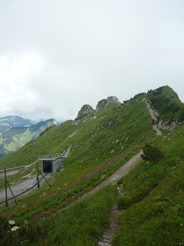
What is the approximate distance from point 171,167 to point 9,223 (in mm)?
12263

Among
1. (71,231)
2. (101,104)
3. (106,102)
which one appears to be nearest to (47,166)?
(71,231)

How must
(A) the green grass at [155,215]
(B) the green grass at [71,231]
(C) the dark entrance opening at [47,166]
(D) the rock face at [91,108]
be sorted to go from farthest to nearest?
1. (D) the rock face at [91,108]
2. (C) the dark entrance opening at [47,166]
3. (B) the green grass at [71,231]
4. (A) the green grass at [155,215]

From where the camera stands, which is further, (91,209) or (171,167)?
(171,167)

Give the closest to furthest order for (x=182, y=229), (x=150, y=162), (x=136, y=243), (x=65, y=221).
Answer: (x=182, y=229) < (x=136, y=243) < (x=65, y=221) < (x=150, y=162)

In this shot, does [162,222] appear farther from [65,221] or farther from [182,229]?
[65,221]

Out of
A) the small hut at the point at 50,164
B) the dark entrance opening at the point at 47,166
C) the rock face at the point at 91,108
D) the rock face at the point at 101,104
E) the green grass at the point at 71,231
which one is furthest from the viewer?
the rock face at the point at 101,104

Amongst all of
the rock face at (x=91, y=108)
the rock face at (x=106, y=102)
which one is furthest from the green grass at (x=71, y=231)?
the rock face at (x=106, y=102)

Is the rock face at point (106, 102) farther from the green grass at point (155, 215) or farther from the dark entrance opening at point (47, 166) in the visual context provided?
the green grass at point (155, 215)

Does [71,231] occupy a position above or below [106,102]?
below

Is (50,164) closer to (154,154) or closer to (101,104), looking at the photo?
(154,154)

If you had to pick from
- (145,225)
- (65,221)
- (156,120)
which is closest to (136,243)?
(145,225)

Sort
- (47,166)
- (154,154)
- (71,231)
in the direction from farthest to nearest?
(47,166), (154,154), (71,231)

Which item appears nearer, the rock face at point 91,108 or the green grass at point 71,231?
the green grass at point 71,231

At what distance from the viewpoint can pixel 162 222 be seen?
7297 millimetres
